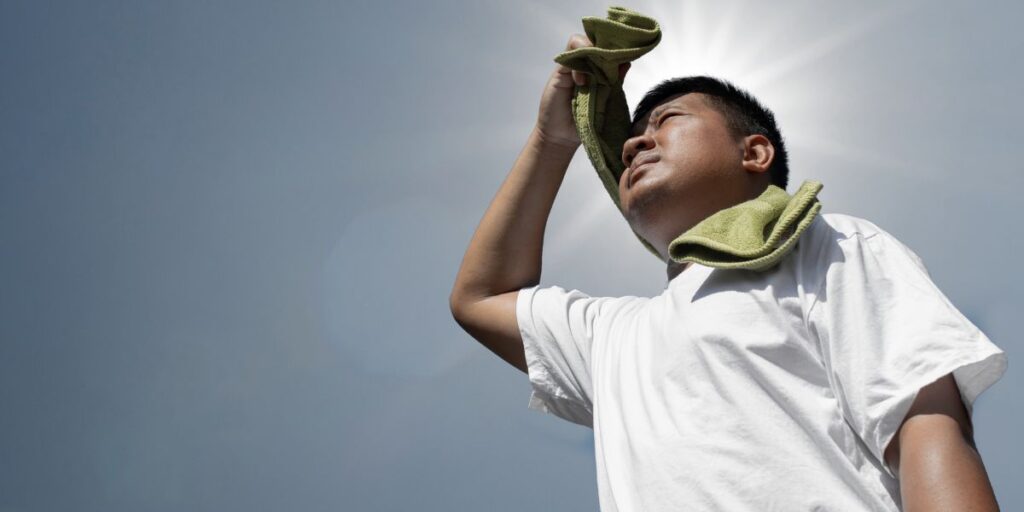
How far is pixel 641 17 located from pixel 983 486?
1.61 m

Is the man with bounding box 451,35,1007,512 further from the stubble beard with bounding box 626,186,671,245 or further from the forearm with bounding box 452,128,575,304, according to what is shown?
the forearm with bounding box 452,128,575,304

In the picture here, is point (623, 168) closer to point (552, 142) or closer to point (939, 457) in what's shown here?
point (552, 142)

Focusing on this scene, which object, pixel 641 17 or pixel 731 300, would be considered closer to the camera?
pixel 731 300

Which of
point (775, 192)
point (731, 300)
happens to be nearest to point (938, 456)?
point (731, 300)

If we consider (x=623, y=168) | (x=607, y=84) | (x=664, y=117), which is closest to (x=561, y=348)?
(x=623, y=168)

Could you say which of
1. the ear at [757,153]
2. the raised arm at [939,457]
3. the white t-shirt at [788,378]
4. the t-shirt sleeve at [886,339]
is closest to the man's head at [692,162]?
the ear at [757,153]

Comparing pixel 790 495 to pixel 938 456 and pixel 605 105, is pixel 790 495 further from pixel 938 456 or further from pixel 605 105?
pixel 605 105

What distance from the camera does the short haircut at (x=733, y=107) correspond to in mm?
2531

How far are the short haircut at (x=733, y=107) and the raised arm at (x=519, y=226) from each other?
0.28 m

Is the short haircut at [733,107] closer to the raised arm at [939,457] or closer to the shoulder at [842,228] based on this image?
the shoulder at [842,228]

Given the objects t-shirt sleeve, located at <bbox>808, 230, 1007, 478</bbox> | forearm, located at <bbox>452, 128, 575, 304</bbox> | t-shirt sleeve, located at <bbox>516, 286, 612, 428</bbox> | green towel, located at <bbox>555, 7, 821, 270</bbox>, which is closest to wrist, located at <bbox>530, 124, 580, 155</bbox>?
forearm, located at <bbox>452, 128, 575, 304</bbox>

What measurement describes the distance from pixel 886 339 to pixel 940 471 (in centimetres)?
27

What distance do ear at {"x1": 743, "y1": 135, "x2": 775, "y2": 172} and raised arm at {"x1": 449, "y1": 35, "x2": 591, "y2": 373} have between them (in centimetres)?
65

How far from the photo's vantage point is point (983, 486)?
1417 mm
